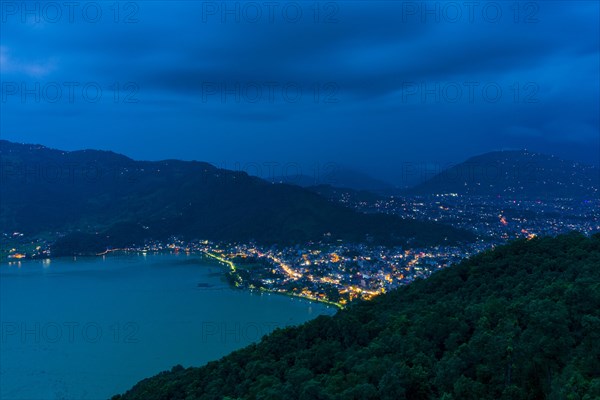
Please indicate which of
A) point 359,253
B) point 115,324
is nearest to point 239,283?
point 115,324

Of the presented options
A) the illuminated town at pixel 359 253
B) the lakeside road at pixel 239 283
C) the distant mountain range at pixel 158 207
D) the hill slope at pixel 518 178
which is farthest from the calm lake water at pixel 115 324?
the hill slope at pixel 518 178

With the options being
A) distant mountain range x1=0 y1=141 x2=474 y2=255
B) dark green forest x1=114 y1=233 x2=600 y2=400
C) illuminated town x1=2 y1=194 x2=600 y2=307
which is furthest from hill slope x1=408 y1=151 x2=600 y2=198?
dark green forest x1=114 y1=233 x2=600 y2=400

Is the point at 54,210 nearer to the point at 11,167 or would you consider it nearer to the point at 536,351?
the point at 11,167

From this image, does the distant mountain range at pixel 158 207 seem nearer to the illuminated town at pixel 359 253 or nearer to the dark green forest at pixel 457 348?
the illuminated town at pixel 359 253

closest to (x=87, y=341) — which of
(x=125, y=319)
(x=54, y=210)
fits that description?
(x=125, y=319)

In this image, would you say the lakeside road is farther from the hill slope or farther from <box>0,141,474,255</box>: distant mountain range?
the hill slope

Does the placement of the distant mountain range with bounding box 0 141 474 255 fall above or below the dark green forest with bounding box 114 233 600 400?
above

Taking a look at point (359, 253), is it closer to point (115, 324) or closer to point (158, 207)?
point (115, 324)
